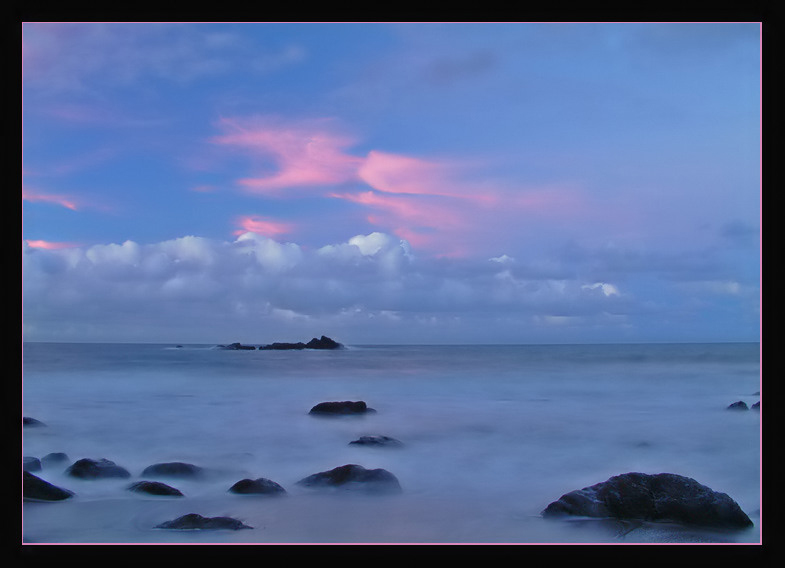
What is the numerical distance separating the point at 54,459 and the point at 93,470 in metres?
0.35

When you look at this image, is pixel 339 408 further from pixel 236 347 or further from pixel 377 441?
pixel 236 347

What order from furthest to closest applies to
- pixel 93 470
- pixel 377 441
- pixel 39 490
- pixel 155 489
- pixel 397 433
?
1. pixel 397 433
2. pixel 377 441
3. pixel 93 470
4. pixel 155 489
5. pixel 39 490

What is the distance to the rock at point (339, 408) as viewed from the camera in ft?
12.4

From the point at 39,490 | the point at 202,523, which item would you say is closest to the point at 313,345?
the point at 202,523

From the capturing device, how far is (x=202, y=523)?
8.73 feet

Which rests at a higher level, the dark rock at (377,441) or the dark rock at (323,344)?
the dark rock at (323,344)

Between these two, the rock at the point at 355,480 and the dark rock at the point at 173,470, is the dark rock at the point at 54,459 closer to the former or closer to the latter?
the dark rock at the point at 173,470

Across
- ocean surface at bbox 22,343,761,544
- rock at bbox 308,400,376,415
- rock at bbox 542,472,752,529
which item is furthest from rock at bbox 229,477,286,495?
rock at bbox 542,472,752,529

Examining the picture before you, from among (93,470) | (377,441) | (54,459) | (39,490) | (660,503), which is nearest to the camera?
(660,503)

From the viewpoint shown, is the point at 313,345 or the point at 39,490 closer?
the point at 39,490

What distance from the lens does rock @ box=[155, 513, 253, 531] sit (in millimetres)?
2654

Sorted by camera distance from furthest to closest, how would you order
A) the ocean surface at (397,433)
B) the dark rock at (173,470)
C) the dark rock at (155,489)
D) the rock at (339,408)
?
the rock at (339,408)
the dark rock at (173,470)
the dark rock at (155,489)
the ocean surface at (397,433)

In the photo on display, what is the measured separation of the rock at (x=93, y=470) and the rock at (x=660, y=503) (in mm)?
2512

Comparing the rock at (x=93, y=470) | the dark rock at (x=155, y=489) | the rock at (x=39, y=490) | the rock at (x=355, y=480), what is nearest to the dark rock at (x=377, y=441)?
the rock at (x=355, y=480)
